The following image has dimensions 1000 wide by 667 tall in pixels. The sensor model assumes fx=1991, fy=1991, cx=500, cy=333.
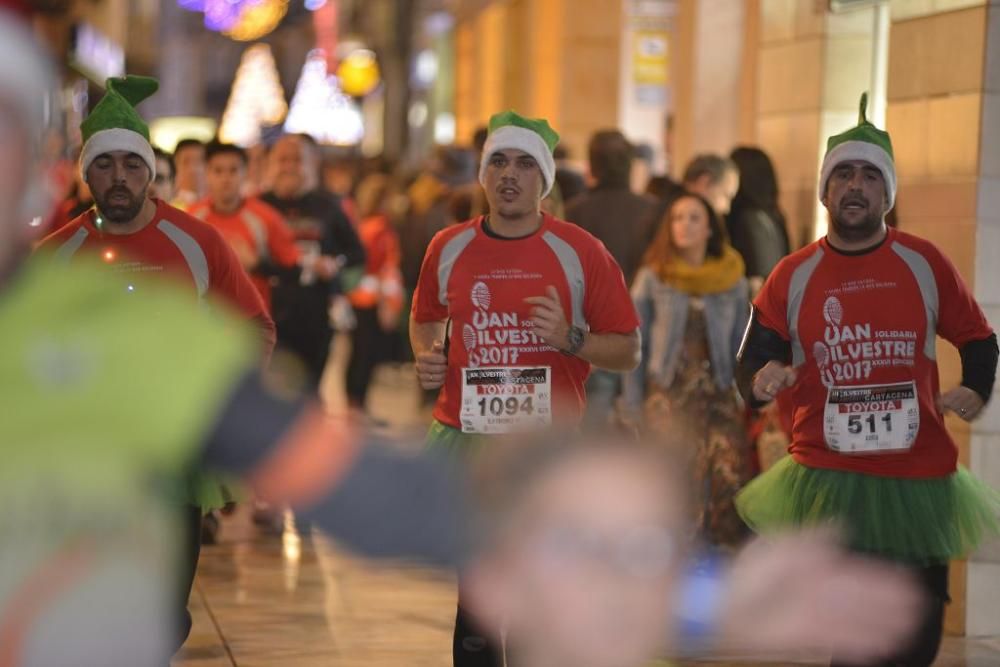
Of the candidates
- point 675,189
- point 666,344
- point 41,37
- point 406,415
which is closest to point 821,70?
point 675,189

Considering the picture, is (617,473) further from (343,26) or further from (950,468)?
(343,26)

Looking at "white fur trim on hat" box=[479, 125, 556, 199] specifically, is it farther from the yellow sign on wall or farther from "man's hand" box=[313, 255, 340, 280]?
the yellow sign on wall

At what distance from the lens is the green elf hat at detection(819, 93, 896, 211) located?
623cm

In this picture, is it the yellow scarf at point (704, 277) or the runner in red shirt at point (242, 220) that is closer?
the yellow scarf at point (704, 277)

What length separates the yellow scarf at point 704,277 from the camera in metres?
9.70

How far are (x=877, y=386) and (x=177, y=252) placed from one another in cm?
231

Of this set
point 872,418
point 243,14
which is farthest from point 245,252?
point 243,14

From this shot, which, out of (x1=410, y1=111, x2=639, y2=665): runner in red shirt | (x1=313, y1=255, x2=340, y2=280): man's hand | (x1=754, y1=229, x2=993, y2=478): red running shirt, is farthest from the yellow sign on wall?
(x1=754, y1=229, x2=993, y2=478): red running shirt

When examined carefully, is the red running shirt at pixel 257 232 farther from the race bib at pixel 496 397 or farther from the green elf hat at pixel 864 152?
the green elf hat at pixel 864 152

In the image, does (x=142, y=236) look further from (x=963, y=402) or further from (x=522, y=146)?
(x=963, y=402)

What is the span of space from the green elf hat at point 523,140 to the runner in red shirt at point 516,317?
0.06m

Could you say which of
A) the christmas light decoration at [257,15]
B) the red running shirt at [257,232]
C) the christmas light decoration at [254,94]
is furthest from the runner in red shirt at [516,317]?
the christmas light decoration at [257,15]

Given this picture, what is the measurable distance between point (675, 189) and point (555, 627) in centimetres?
834

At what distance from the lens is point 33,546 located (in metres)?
2.12
